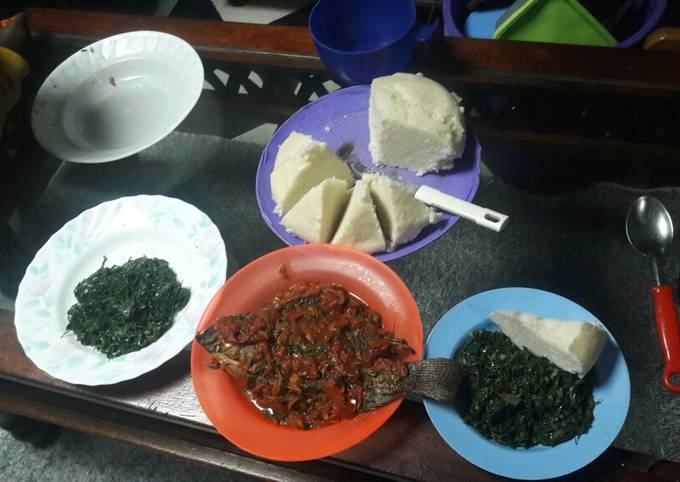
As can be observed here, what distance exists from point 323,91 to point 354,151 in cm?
23

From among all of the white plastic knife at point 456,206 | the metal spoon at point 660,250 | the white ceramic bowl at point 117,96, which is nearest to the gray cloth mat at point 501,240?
the metal spoon at point 660,250

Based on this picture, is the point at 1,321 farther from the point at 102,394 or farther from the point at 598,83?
the point at 598,83

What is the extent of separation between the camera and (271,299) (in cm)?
84

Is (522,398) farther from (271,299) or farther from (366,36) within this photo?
(366,36)

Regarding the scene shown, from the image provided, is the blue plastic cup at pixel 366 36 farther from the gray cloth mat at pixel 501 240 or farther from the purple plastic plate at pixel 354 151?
the gray cloth mat at pixel 501 240

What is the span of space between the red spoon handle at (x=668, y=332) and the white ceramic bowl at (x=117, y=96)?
2.81 feet

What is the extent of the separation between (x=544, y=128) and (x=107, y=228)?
86 cm

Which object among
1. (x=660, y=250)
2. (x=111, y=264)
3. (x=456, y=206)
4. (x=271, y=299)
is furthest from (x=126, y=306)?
(x=660, y=250)

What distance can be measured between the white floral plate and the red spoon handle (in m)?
0.71

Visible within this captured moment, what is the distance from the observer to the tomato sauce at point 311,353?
0.74 m

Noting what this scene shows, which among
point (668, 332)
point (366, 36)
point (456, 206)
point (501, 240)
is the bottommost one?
point (501, 240)

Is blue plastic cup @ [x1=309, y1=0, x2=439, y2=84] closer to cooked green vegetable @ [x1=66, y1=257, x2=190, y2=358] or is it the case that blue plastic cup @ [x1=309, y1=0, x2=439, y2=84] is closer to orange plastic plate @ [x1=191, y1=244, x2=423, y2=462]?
orange plastic plate @ [x1=191, y1=244, x2=423, y2=462]

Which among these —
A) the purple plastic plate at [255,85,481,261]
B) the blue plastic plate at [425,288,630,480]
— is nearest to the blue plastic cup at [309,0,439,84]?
the purple plastic plate at [255,85,481,261]

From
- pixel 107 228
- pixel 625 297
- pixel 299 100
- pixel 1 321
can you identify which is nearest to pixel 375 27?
pixel 299 100
